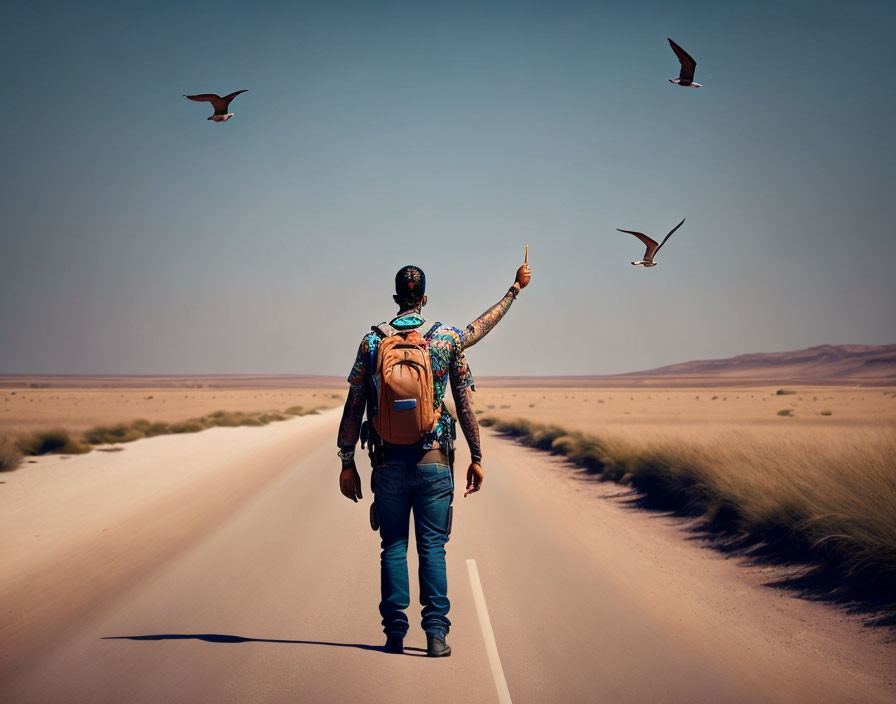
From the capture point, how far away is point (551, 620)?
5.71 m

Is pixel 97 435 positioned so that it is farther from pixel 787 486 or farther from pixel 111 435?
pixel 787 486

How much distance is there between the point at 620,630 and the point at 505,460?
1423 cm

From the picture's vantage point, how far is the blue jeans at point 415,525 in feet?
15.4

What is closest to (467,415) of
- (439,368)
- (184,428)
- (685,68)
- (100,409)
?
(439,368)

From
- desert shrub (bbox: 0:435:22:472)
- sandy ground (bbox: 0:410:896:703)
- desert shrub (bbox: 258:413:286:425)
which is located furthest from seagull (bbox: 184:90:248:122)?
desert shrub (bbox: 258:413:286:425)

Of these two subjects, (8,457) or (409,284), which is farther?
(8,457)

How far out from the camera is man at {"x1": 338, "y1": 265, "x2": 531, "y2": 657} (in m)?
4.70

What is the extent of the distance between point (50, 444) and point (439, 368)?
19.9 metres

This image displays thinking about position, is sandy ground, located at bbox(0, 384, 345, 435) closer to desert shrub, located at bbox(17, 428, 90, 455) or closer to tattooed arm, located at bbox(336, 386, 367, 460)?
desert shrub, located at bbox(17, 428, 90, 455)

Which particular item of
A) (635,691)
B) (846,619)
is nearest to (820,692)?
(635,691)

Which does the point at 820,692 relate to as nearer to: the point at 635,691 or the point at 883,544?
the point at 635,691

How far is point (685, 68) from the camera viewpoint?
7.15 m

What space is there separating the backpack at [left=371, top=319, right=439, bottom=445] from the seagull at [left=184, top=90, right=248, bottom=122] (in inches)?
163

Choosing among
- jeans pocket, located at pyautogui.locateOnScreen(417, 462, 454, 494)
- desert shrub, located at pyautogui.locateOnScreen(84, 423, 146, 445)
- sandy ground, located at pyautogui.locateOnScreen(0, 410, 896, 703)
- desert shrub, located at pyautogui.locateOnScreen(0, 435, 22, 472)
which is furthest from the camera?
desert shrub, located at pyautogui.locateOnScreen(84, 423, 146, 445)
